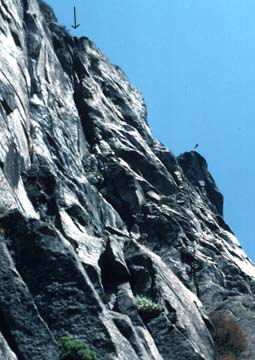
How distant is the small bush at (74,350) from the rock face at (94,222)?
318 millimetres

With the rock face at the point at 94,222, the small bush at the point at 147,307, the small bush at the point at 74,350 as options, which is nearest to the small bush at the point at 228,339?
the rock face at the point at 94,222

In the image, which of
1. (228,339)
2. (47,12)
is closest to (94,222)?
(228,339)

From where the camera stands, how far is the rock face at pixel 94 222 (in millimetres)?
24219

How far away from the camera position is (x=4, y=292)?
2280 cm

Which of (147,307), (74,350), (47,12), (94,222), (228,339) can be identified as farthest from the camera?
(47,12)

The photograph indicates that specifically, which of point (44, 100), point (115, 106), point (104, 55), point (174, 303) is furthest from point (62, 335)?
point (104, 55)

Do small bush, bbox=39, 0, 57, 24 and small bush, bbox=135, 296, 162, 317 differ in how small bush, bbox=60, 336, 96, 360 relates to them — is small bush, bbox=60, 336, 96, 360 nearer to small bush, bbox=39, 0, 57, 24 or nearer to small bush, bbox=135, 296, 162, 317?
small bush, bbox=135, 296, 162, 317

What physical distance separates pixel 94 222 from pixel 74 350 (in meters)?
14.7

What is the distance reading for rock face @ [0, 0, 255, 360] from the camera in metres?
24.2

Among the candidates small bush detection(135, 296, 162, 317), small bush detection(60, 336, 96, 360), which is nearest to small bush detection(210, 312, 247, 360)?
small bush detection(135, 296, 162, 317)

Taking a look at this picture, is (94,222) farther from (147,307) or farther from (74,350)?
(74,350)

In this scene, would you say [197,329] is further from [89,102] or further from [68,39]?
[68,39]

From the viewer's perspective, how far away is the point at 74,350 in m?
22.6

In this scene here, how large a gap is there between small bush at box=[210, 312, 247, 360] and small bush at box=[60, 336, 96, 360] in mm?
10429
